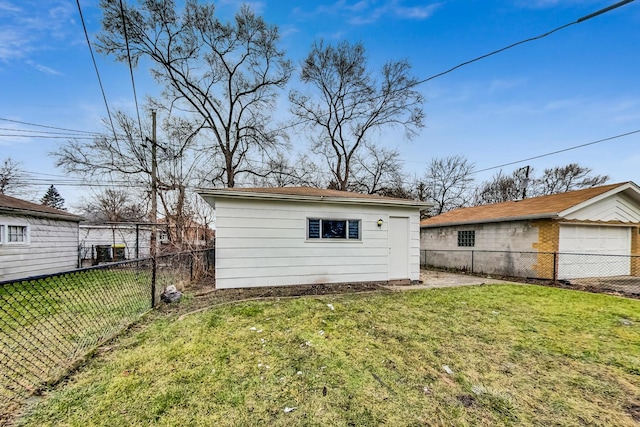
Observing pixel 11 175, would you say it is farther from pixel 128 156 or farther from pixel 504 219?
pixel 504 219

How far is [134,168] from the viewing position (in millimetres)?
14430

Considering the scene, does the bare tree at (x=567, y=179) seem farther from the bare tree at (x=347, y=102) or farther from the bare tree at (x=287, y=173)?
the bare tree at (x=287, y=173)

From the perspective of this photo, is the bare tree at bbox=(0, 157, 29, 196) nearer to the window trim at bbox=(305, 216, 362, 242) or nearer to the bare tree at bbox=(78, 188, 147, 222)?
the bare tree at bbox=(78, 188, 147, 222)

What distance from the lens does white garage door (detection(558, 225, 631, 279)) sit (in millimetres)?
9008

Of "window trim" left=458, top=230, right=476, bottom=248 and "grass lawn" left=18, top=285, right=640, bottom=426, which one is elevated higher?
"window trim" left=458, top=230, right=476, bottom=248

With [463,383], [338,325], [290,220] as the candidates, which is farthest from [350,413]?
[290,220]

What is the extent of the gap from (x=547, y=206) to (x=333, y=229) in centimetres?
816

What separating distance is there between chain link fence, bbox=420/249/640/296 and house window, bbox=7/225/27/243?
53.1 ft

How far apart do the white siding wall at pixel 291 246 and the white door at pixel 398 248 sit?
0.52 feet

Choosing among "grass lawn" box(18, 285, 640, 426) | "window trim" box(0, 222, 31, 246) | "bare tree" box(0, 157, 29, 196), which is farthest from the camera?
"bare tree" box(0, 157, 29, 196)

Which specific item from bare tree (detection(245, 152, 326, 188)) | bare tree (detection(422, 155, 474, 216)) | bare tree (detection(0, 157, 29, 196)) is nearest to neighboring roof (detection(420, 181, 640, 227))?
bare tree (detection(245, 152, 326, 188))

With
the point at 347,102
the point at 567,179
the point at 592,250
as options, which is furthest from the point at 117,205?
the point at 567,179

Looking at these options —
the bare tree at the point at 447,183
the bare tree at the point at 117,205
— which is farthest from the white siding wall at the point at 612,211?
the bare tree at the point at 117,205

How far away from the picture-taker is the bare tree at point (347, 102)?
16922mm
